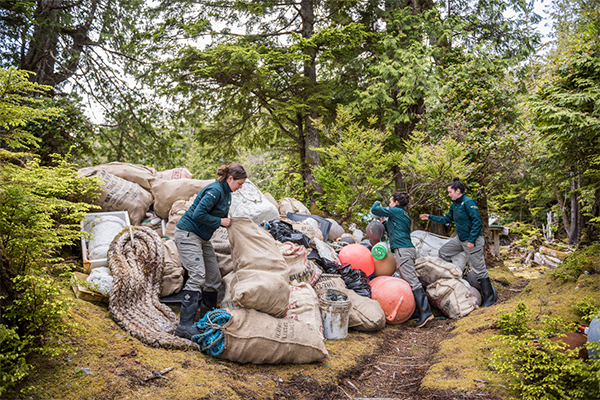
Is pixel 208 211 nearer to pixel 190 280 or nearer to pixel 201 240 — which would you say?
pixel 201 240

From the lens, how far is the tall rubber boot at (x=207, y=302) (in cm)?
417

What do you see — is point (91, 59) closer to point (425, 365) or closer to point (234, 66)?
point (234, 66)

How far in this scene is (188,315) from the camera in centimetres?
365

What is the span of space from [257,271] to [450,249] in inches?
153

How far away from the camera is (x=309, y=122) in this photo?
10.9m

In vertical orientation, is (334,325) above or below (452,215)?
below

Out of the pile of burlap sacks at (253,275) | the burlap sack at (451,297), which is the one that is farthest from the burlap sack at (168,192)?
the burlap sack at (451,297)

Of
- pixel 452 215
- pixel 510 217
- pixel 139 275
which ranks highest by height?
pixel 452 215

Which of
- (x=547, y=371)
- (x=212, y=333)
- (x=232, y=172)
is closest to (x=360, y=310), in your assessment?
(x=212, y=333)

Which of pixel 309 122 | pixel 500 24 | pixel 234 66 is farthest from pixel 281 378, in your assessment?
pixel 500 24

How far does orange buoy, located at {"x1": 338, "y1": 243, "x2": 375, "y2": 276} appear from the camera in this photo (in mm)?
5727

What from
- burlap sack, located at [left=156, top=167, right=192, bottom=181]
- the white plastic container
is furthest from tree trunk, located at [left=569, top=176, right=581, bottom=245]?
the white plastic container

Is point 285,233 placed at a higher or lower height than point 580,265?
higher

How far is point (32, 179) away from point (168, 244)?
2.25 m
